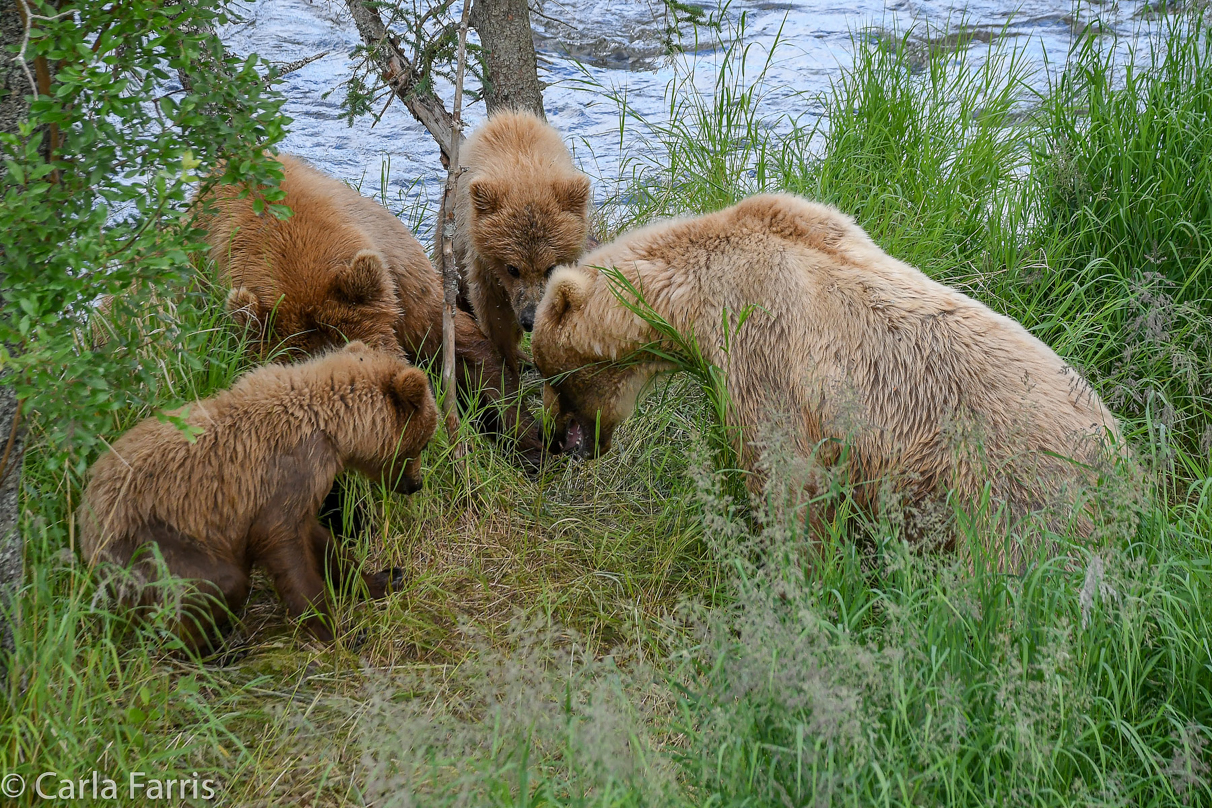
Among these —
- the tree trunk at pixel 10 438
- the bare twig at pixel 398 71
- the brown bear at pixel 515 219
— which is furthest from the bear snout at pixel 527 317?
the tree trunk at pixel 10 438

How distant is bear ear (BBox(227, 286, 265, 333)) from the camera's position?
14.4 ft

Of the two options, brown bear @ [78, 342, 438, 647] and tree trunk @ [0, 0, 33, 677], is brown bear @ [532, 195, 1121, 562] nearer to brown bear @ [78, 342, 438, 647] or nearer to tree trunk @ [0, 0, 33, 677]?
brown bear @ [78, 342, 438, 647]

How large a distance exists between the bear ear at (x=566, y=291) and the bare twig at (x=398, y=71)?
1748 mm

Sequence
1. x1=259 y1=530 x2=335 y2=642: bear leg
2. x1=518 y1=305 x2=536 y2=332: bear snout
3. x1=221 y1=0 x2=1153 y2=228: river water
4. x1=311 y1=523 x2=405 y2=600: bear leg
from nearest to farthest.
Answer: x1=259 y1=530 x2=335 y2=642: bear leg < x1=311 y1=523 x2=405 y2=600: bear leg < x1=518 y1=305 x2=536 y2=332: bear snout < x1=221 y1=0 x2=1153 y2=228: river water

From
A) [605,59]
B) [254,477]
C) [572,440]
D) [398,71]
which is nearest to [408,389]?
[254,477]

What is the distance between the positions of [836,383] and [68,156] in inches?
108

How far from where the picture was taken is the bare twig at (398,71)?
5736 mm

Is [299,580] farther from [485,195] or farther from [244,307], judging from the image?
[485,195]

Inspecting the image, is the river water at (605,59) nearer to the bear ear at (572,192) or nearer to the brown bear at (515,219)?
the brown bear at (515,219)

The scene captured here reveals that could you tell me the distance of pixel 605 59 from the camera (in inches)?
335

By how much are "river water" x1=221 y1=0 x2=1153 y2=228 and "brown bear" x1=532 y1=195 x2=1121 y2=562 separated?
2.68 meters

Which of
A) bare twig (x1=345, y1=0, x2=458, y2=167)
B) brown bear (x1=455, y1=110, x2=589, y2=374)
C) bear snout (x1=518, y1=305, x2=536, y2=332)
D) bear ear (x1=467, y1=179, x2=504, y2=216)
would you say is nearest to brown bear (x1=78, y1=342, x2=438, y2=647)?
bear snout (x1=518, y1=305, x2=536, y2=332)

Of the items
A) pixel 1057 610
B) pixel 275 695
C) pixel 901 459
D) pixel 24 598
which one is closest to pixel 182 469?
pixel 24 598

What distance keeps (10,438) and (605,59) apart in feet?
21.0
